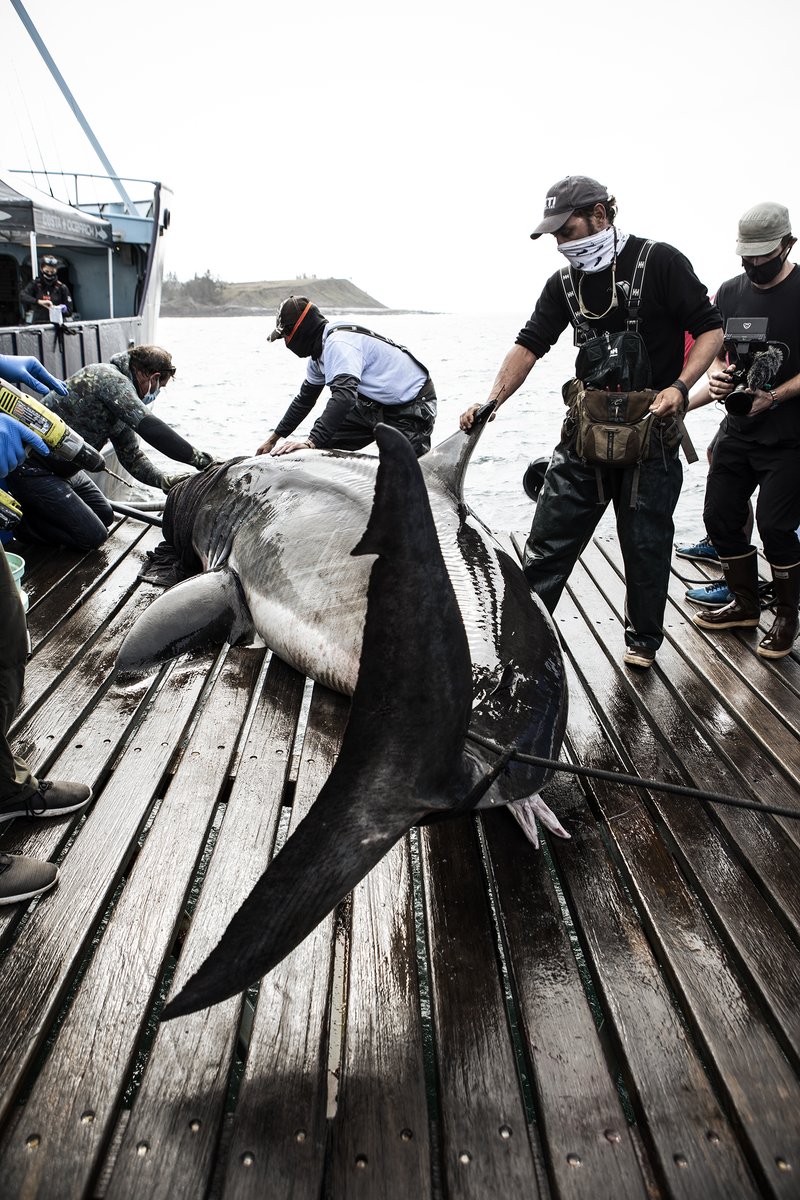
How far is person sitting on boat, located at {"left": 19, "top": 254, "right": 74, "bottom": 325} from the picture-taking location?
14398 mm

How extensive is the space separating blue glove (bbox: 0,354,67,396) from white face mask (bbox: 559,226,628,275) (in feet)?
12.1

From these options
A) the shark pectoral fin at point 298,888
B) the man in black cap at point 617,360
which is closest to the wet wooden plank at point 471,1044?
the shark pectoral fin at point 298,888

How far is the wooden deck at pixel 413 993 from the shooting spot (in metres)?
1.91

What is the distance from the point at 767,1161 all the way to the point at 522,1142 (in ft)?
1.80

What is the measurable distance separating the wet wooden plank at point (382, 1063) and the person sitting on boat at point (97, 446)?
14.6 ft

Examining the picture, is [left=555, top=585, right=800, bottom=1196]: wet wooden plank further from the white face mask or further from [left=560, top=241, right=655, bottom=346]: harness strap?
the white face mask

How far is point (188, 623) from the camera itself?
15.0 feet

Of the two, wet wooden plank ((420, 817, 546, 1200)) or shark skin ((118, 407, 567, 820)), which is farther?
shark skin ((118, 407, 567, 820))

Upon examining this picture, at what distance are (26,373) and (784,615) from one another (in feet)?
16.8

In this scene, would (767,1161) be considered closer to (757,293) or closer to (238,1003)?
(238,1003)

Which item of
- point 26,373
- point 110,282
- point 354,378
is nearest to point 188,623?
point 26,373

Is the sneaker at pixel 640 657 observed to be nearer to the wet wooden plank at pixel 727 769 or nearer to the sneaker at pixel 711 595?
the wet wooden plank at pixel 727 769

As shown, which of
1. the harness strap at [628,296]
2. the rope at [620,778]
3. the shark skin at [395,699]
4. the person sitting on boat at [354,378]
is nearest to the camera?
the shark skin at [395,699]

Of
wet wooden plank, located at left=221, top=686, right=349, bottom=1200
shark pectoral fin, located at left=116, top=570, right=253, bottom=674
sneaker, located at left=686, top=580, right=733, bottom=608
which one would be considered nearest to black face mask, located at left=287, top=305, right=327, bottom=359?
shark pectoral fin, located at left=116, top=570, right=253, bottom=674
